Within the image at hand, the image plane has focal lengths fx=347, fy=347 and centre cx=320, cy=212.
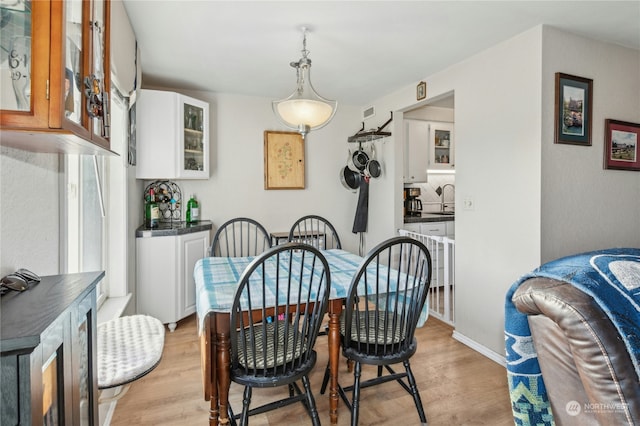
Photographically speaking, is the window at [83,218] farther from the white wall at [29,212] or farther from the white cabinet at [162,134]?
the white cabinet at [162,134]

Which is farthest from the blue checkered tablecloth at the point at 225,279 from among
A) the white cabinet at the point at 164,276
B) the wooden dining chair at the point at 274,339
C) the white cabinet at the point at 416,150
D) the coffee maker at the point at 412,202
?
the coffee maker at the point at 412,202

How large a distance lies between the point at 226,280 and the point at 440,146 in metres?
3.54

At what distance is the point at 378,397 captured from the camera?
6.96 feet

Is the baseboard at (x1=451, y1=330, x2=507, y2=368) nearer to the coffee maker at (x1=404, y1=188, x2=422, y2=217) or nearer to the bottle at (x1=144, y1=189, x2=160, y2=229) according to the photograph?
the coffee maker at (x1=404, y1=188, x2=422, y2=217)

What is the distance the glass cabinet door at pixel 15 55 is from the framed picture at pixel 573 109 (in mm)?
2747

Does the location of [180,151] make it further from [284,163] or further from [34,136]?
[34,136]

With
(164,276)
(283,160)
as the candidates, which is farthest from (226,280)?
(283,160)

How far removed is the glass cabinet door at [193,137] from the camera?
11.0ft

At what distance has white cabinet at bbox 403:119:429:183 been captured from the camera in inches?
169

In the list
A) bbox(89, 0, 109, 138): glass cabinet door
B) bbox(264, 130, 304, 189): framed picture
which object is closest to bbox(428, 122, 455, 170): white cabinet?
bbox(264, 130, 304, 189): framed picture

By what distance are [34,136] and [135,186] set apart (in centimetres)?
257

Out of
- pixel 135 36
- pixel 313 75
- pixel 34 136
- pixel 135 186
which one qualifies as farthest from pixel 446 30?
pixel 135 186

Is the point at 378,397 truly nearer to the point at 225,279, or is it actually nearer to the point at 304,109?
the point at 225,279

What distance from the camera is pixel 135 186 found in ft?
10.3
